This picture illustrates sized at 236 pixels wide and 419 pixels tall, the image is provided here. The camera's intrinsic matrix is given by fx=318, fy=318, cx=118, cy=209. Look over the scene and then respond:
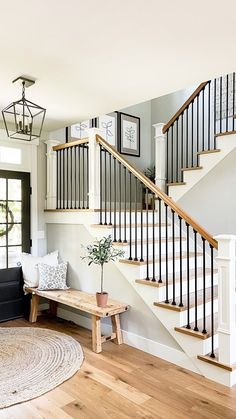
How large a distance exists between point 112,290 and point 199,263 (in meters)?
1.23

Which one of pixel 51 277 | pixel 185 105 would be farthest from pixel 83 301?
pixel 185 105

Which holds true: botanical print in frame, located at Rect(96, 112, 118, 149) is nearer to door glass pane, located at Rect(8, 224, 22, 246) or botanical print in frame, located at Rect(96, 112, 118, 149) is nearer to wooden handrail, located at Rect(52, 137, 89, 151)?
wooden handrail, located at Rect(52, 137, 89, 151)

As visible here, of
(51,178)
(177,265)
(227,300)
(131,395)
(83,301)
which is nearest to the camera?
(131,395)

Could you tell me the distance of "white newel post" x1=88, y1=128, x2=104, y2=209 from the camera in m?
3.96

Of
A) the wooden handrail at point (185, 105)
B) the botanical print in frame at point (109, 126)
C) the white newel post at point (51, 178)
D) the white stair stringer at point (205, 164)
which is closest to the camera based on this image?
the white stair stringer at point (205, 164)

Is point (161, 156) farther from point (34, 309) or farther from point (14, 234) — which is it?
point (34, 309)

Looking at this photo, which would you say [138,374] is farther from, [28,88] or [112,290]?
[28,88]

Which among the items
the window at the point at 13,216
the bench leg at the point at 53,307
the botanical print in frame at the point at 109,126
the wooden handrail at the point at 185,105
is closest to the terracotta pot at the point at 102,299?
the bench leg at the point at 53,307

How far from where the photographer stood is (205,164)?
421 centimetres

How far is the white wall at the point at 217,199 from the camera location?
4004mm

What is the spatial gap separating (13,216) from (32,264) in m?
0.73

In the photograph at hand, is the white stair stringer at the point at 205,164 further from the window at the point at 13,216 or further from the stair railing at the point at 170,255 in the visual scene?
the window at the point at 13,216

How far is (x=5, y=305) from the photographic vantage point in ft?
13.9

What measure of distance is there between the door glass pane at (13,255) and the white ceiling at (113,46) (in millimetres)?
2049
